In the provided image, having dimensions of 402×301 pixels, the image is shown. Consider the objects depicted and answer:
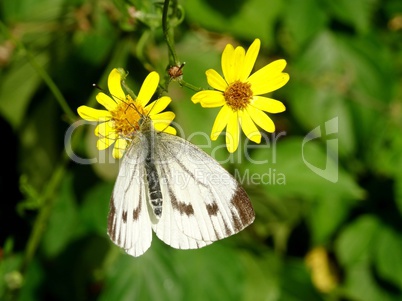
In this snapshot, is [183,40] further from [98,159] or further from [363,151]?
[363,151]

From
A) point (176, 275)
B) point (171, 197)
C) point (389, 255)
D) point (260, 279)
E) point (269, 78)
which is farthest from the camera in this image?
point (389, 255)

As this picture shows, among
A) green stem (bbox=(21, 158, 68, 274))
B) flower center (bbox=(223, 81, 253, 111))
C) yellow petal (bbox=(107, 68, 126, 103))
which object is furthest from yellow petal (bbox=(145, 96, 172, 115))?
green stem (bbox=(21, 158, 68, 274))

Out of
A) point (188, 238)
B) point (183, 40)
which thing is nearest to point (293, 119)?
point (183, 40)

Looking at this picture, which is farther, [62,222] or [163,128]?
[62,222]

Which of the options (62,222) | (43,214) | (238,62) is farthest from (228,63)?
(62,222)

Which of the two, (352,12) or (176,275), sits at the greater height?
(352,12)

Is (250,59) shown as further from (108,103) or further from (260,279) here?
(260,279)

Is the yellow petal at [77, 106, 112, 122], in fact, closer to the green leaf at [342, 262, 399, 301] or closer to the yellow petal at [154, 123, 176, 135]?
the yellow petal at [154, 123, 176, 135]
